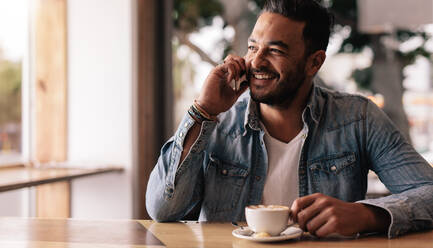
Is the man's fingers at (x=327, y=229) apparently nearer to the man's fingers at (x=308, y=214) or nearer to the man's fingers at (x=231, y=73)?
the man's fingers at (x=308, y=214)

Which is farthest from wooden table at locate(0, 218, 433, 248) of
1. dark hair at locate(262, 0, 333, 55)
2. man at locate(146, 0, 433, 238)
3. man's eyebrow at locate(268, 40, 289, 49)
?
dark hair at locate(262, 0, 333, 55)

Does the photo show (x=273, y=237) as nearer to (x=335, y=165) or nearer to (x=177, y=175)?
(x=177, y=175)

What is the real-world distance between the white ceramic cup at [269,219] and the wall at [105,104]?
212 cm

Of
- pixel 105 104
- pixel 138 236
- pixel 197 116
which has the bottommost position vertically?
pixel 138 236

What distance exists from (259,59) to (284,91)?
13cm

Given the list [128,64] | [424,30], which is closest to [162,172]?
[128,64]

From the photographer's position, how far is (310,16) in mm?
1728

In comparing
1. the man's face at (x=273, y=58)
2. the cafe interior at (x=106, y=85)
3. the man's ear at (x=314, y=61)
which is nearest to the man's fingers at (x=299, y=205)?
the man's face at (x=273, y=58)

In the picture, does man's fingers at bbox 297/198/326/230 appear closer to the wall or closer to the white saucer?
the white saucer

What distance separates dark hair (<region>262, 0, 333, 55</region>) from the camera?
1.67 metres

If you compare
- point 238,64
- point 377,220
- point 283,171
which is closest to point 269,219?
point 377,220

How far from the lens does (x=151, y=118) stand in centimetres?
344

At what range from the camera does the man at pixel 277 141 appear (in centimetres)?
146

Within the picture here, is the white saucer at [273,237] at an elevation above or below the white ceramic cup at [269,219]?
below
